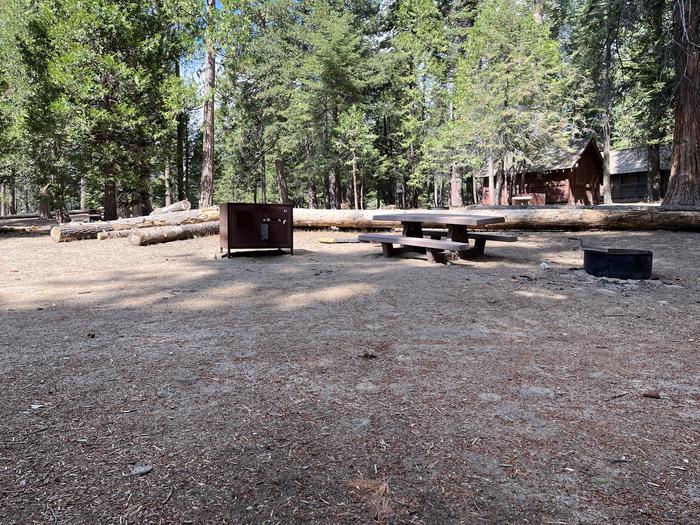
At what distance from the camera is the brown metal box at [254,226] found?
866 cm

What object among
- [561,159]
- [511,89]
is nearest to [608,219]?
[511,89]

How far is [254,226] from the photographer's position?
891 cm

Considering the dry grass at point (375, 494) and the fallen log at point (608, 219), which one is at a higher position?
the fallen log at point (608, 219)

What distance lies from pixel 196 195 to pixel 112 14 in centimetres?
3358

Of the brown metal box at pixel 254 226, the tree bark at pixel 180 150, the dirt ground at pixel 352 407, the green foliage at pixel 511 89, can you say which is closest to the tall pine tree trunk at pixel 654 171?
the green foliage at pixel 511 89

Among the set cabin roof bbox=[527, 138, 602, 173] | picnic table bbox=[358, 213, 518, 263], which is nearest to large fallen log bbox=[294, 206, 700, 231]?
picnic table bbox=[358, 213, 518, 263]

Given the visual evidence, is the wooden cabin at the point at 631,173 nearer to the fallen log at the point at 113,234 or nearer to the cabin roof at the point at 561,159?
the cabin roof at the point at 561,159

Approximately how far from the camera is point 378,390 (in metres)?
2.77

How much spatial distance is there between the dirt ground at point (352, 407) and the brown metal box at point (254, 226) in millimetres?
3306

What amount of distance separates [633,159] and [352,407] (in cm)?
4259

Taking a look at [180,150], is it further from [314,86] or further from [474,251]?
[474,251]

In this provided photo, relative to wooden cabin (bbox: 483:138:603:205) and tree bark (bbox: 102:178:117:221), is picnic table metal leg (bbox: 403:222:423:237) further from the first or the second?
wooden cabin (bbox: 483:138:603:205)

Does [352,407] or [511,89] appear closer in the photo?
[352,407]

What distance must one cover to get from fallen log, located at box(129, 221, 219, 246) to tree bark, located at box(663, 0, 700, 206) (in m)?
14.2
